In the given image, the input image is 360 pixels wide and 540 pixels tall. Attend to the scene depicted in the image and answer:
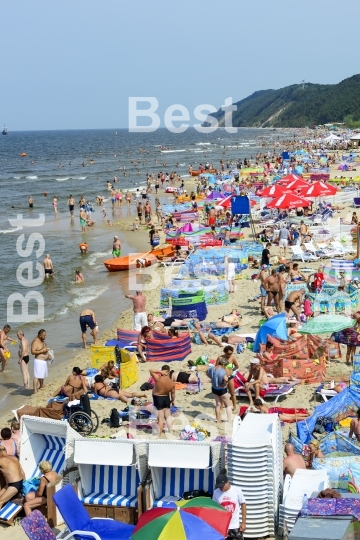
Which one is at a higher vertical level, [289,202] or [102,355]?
[289,202]

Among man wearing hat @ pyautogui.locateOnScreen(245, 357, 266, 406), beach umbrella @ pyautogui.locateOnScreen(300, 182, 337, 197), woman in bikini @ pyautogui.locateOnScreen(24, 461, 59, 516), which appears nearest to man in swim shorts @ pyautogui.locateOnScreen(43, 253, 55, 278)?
beach umbrella @ pyautogui.locateOnScreen(300, 182, 337, 197)

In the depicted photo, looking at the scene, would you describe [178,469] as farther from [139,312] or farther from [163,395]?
[139,312]

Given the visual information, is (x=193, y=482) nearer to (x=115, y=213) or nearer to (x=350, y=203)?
(x=350, y=203)

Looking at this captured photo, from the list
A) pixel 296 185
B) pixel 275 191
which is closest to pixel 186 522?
pixel 275 191

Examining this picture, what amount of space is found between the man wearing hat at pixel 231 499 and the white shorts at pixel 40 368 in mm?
6269

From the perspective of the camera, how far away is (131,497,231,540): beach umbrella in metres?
5.89

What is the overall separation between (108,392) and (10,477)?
3.58 meters

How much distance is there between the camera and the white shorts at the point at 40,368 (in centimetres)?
1255

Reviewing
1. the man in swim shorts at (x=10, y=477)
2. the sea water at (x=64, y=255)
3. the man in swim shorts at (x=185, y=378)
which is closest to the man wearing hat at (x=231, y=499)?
the man in swim shorts at (x=10, y=477)

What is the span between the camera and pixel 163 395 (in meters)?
9.85

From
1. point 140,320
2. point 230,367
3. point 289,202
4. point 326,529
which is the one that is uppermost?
point 289,202

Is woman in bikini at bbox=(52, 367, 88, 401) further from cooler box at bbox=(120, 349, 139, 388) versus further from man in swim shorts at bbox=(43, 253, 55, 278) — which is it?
man in swim shorts at bbox=(43, 253, 55, 278)

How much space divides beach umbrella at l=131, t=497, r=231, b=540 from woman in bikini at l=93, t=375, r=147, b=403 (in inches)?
200

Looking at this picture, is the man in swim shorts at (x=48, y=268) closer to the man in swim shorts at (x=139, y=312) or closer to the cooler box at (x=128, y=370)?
the man in swim shorts at (x=139, y=312)
